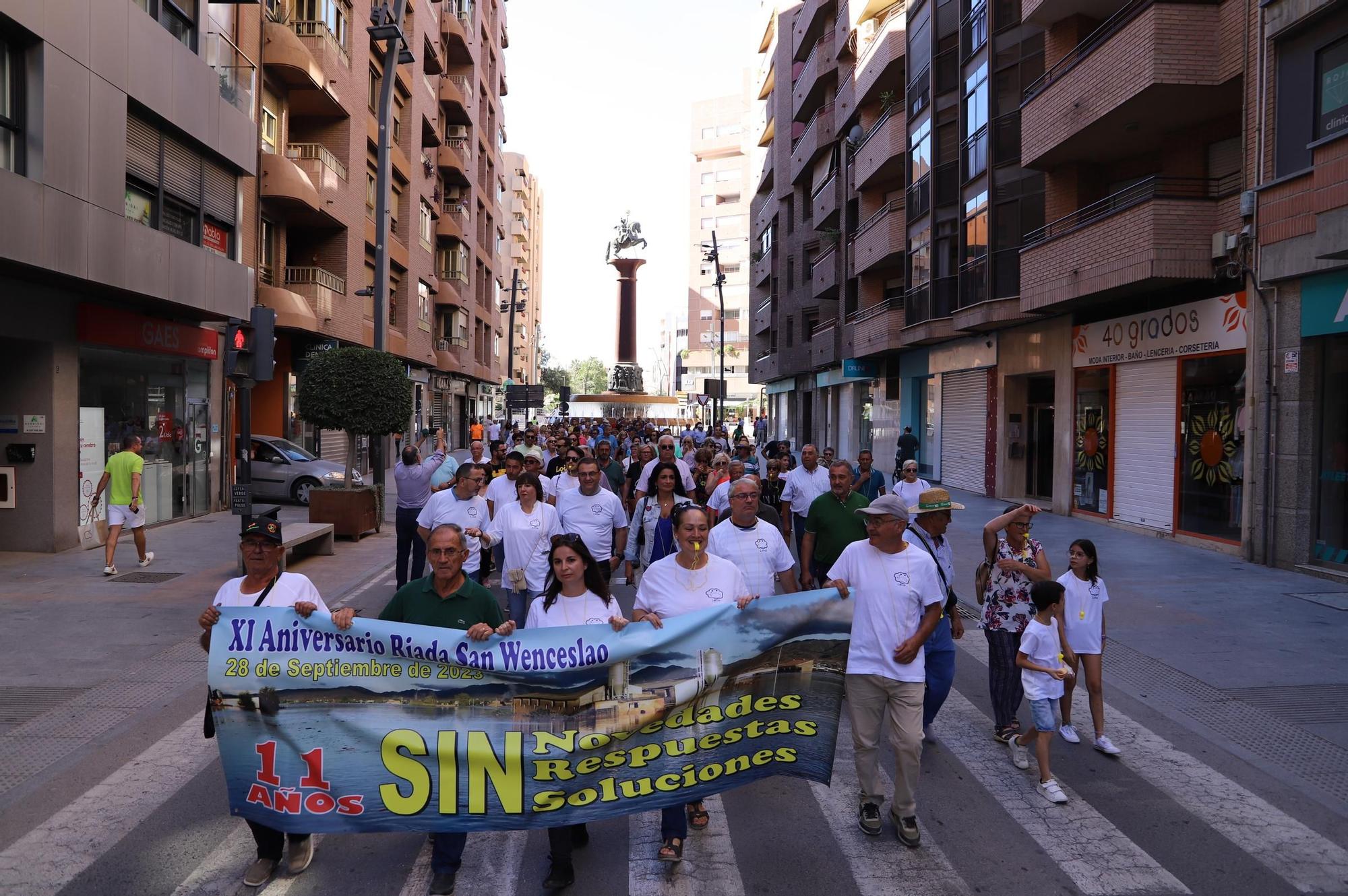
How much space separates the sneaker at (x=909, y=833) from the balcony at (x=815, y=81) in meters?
37.5

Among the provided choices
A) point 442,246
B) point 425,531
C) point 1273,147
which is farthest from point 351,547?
point 442,246

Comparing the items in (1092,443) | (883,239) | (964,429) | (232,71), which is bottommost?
(1092,443)

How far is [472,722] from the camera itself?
14.2 feet

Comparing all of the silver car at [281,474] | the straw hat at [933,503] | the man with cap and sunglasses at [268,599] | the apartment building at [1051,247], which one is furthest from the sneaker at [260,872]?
the silver car at [281,474]

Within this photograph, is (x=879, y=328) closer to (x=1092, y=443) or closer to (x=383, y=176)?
(x=1092, y=443)

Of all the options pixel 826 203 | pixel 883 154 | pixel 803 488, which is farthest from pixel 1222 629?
pixel 826 203

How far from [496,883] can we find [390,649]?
1.14 metres

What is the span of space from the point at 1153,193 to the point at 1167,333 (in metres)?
2.49

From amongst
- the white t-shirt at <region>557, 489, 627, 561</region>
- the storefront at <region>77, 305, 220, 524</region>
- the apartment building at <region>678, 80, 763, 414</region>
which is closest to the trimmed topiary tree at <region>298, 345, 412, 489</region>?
the storefront at <region>77, 305, 220, 524</region>

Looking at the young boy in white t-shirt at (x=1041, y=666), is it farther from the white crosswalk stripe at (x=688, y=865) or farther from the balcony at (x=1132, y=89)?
the balcony at (x=1132, y=89)

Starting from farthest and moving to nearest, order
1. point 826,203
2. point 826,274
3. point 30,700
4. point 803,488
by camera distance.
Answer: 1. point 826,274
2. point 826,203
3. point 803,488
4. point 30,700

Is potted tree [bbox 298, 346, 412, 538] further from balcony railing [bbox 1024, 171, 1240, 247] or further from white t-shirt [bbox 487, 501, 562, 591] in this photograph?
balcony railing [bbox 1024, 171, 1240, 247]

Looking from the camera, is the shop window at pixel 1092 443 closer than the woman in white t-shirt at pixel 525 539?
No

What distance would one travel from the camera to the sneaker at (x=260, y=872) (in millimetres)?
4160
